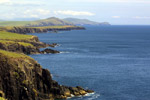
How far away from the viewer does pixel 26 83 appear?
3036 inches

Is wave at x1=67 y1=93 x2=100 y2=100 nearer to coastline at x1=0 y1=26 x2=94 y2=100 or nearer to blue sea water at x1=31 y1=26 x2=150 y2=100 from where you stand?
blue sea water at x1=31 y1=26 x2=150 y2=100

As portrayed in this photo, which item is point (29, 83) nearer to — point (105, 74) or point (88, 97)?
point (88, 97)

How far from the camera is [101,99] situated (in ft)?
269

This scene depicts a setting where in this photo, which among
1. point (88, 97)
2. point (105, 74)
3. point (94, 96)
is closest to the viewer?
point (88, 97)

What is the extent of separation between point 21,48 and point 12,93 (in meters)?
96.3

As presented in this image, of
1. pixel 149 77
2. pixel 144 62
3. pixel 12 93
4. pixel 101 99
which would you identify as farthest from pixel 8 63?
pixel 144 62

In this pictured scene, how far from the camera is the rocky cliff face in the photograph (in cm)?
7635

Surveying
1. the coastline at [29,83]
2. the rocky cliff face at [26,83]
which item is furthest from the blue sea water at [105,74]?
the rocky cliff face at [26,83]

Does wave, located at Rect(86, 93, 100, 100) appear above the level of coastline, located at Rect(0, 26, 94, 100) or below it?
below

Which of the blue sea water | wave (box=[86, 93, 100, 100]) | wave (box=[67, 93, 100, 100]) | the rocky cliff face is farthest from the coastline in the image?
the blue sea water

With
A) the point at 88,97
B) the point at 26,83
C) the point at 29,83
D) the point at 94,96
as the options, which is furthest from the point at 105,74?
the point at 26,83

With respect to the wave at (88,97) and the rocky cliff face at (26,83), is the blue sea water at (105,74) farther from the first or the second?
the rocky cliff face at (26,83)

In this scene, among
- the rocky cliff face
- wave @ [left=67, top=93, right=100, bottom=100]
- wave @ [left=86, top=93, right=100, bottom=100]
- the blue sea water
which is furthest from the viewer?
the blue sea water

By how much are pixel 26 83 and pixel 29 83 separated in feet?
3.44
